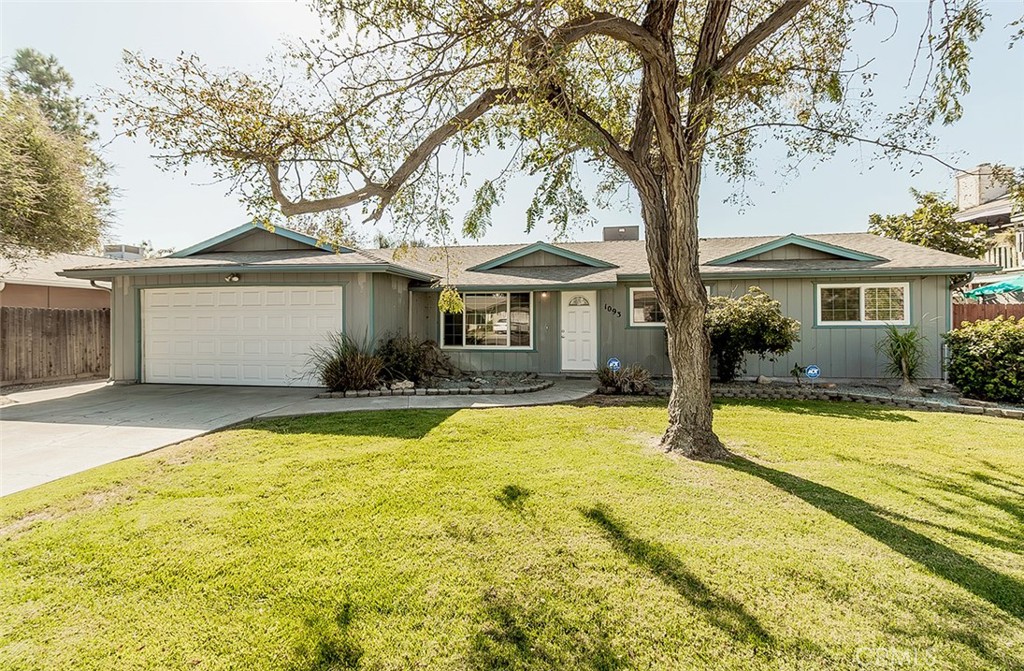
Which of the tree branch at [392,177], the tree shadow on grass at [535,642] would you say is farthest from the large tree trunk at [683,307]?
the tree shadow on grass at [535,642]

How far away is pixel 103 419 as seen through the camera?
23.6 ft

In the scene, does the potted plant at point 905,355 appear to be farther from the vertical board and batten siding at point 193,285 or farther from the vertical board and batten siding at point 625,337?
the vertical board and batten siding at point 193,285

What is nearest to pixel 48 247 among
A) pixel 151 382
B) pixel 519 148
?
pixel 151 382

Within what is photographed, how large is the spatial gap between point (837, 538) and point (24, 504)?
658cm

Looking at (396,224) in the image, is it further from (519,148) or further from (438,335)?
(438,335)

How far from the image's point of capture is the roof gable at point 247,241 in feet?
37.4

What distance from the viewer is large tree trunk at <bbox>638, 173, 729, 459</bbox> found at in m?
5.30

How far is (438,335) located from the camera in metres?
13.0

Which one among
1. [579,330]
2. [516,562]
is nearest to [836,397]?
[579,330]

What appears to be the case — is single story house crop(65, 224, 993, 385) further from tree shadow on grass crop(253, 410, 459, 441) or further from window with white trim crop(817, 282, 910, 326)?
tree shadow on grass crop(253, 410, 459, 441)

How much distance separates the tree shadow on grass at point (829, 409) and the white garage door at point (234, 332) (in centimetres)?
861

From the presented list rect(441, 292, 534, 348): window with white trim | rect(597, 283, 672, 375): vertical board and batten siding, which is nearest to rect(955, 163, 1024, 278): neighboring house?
rect(597, 283, 672, 375): vertical board and batten siding

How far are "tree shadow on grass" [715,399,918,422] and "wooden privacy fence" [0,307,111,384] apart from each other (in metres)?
15.6

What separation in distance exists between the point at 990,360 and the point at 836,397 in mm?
2600
